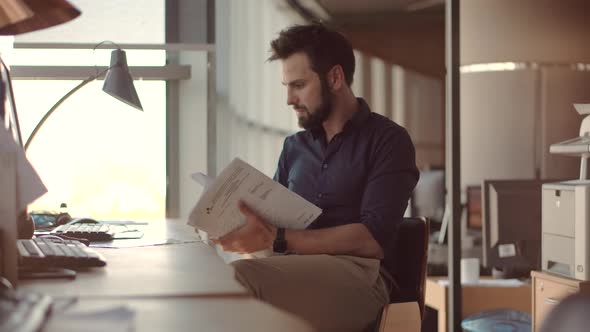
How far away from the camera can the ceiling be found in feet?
14.5

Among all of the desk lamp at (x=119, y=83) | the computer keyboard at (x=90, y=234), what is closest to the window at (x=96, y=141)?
the desk lamp at (x=119, y=83)

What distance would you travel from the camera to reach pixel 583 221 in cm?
270

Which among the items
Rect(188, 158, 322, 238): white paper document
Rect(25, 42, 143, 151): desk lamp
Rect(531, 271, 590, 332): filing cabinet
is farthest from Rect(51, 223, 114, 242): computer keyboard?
Rect(531, 271, 590, 332): filing cabinet

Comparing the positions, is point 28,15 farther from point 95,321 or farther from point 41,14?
point 95,321

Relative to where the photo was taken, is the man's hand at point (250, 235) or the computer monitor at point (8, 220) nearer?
the computer monitor at point (8, 220)

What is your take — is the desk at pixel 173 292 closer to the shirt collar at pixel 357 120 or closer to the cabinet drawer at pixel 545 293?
the shirt collar at pixel 357 120

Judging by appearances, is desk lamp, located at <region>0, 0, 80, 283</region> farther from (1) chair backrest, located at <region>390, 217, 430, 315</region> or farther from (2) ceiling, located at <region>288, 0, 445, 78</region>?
(2) ceiling, located at <region>288, 0, 445, 78</region>

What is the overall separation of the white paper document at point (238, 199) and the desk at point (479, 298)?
1.83m

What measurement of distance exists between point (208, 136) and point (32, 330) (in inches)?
97.1

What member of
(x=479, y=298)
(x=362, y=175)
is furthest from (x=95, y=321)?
(x=479, y=298)

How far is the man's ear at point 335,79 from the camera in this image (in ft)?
8.31

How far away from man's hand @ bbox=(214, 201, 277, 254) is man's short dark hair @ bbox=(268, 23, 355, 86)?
71cm

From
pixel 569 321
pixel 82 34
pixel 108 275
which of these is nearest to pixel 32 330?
pixel 569 321

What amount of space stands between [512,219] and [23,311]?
280cm
